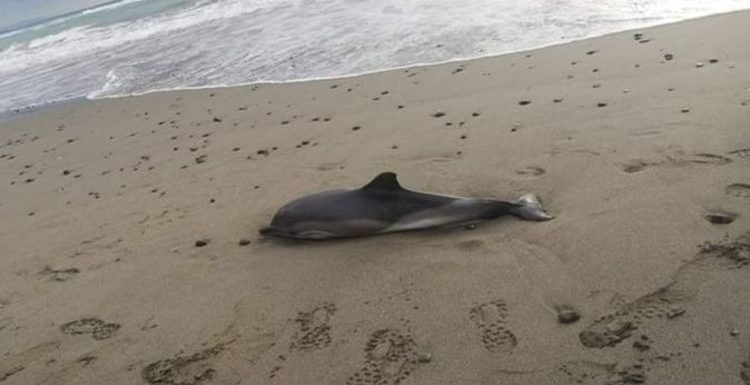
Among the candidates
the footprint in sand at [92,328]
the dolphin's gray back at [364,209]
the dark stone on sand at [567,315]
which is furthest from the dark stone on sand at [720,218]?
the footprint in sand at [92,328]

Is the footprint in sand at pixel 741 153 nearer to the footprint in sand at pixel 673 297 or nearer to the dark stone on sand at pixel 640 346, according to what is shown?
the footprint in sand at pixel 673 297

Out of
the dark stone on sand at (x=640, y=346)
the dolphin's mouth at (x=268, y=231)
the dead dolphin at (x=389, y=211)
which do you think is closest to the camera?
the dark stone on sand at (x=640, y=346)

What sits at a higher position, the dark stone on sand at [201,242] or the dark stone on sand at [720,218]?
the dark stone on sand at [720,218]

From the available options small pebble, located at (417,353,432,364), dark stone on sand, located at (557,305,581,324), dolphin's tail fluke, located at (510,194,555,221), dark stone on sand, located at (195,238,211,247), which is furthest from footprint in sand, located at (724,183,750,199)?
dark stone on sand, located at (195,238,211,247)

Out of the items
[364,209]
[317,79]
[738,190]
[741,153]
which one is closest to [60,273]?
[364,209]

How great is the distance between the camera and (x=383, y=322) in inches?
148

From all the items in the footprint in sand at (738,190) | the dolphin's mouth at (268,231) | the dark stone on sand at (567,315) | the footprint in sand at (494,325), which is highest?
the footprint in sand at (738,190)

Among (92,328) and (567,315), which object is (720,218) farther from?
(92,328)

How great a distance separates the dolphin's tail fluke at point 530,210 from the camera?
443 centimetres

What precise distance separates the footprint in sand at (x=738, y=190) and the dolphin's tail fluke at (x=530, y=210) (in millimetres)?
998

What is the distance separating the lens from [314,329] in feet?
12.5

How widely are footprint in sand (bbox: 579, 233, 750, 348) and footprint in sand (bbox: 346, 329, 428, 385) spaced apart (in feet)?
2.58

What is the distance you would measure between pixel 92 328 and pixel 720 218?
3582 mm

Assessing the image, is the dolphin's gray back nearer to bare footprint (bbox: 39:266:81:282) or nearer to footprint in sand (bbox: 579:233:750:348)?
footprint in sand (bbox: 579:233:750:348)
